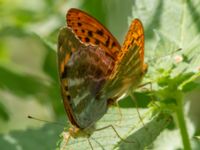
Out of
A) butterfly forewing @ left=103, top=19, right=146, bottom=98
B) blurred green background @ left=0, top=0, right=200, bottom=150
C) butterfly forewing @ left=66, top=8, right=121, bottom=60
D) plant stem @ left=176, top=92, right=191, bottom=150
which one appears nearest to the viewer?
plant stem @ left=176, top=92, right=191, bottom=150

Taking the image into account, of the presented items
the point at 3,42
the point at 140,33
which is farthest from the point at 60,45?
the point at 3,42

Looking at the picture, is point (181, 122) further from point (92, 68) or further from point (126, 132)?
point (92, 68)

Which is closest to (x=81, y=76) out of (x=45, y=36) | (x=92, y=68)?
(x=92, y=68)

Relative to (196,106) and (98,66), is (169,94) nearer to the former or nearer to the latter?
(98,66)

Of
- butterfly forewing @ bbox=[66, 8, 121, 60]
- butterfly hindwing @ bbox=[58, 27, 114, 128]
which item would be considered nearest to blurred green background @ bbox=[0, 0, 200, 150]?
butterfly forewing @ bbox=[66, 8, 121, 60]

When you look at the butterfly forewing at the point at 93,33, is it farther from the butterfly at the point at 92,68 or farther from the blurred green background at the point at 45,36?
the blurred green background at the point at 45,36

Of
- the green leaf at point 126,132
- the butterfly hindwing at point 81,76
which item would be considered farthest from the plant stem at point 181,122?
the butterfly hindwing at point 81,76

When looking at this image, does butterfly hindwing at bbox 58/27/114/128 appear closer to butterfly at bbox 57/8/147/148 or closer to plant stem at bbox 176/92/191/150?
butterfly at bbox 57/8/147/148
